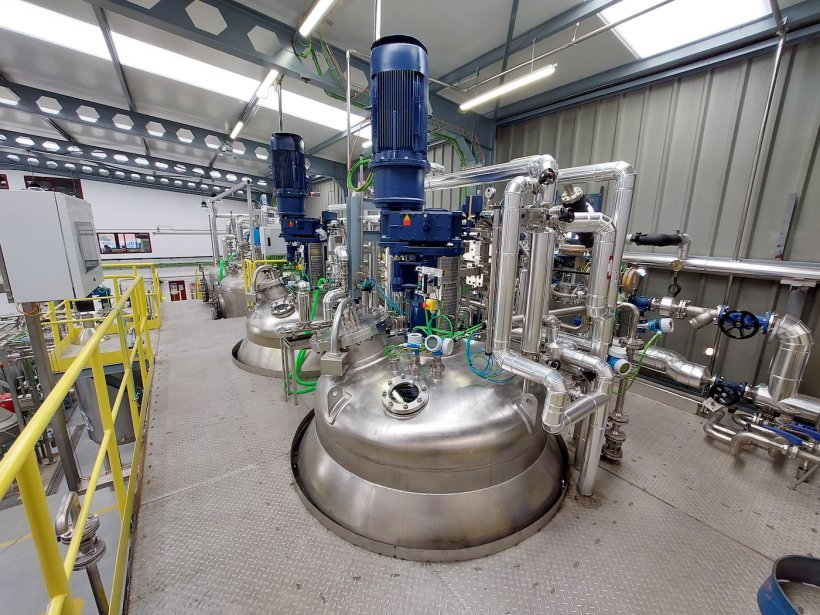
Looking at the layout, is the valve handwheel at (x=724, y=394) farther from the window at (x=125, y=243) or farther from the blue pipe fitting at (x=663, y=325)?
the window at (x=125, y=243)

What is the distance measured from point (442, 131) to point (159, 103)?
14.1 feet

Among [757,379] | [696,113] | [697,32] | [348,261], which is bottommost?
[757,379]

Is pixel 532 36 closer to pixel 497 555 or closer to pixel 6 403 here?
pixel 497 555

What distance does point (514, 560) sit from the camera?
146 centimetres

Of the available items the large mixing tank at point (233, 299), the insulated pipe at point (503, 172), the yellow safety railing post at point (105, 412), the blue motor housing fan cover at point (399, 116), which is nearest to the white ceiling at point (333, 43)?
the blue motor housing fan cover at point (399, 116)

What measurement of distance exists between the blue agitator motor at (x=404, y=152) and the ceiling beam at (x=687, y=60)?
2761 millimetres

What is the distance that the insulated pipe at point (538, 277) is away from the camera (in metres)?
1.53

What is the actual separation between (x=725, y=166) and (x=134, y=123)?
7.89 meters

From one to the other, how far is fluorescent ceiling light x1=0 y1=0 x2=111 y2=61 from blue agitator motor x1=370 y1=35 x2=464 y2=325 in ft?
11.7

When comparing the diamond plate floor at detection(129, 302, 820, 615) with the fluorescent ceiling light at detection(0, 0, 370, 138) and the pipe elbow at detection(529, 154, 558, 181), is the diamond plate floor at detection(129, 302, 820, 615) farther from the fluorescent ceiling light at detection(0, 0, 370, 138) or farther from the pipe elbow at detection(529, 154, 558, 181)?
the fluorescent ceiling light at detection(0, 0, 370, 138)

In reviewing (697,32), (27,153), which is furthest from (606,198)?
(27,153)

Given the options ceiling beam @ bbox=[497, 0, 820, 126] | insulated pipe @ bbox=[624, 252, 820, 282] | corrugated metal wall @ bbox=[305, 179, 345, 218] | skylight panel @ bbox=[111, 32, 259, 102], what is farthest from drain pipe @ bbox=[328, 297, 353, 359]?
corrugated metal wall @ bbox=[305, 179, 345, 218]

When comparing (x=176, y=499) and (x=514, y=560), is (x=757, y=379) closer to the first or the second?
(x=514, y=560)

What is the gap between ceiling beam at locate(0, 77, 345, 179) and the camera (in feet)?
15.0
